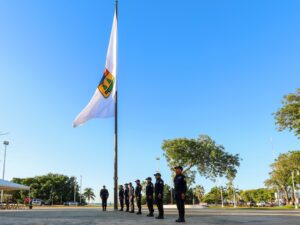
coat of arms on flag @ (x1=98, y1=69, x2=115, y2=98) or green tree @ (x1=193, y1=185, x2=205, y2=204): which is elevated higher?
coat of arms on flag @ (x1=98, y1=69, x2=115, y2=98)

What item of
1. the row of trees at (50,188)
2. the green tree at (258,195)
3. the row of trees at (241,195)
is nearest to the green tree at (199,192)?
the row of trees at (241,195)

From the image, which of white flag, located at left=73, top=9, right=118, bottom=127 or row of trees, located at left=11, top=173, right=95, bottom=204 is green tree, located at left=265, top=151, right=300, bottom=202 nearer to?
white flag, located at left=73, top=9, right=118, bottom=127

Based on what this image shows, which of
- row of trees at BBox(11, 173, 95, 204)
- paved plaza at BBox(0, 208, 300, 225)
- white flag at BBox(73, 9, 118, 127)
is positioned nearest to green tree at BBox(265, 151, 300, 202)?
white flag at BBox(73, 9, 118, 127)

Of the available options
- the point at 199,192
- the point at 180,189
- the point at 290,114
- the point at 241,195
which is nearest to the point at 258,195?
the point at 241,195

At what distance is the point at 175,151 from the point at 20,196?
73.1 metres

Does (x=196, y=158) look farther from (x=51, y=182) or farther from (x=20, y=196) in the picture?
(x=20, y=196)

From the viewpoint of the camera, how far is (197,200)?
376 feet

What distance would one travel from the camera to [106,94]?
58.9 feet

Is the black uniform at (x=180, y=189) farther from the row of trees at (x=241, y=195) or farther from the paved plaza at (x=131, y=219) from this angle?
the row of trees at (x=241, y=195)

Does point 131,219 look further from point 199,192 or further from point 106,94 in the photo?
point 199,192

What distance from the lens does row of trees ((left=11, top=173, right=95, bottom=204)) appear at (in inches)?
3767

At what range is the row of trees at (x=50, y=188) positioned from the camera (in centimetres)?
9569

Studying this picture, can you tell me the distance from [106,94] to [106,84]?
28.6 inches

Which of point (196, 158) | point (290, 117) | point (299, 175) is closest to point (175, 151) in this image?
point (196, 158)
